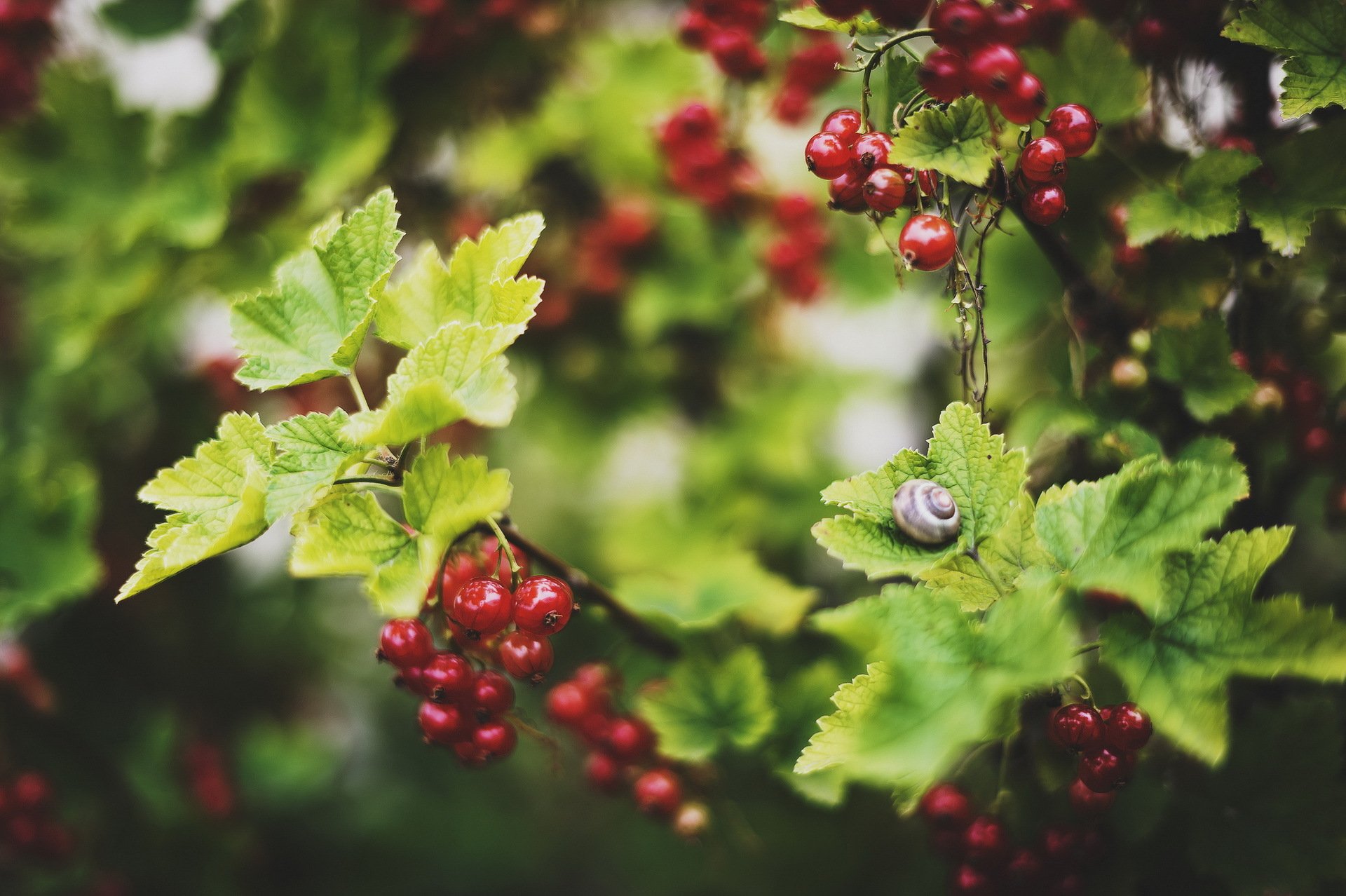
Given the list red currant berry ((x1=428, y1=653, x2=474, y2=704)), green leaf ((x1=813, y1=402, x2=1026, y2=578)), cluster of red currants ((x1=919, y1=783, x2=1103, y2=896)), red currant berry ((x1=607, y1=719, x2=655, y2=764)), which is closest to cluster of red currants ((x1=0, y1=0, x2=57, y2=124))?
red currant berry ((x1=428, y1=653, x2=474, y2=704))

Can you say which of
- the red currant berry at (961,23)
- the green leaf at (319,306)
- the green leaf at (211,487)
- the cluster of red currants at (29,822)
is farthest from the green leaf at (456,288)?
the cluster of red currants at (29,822)

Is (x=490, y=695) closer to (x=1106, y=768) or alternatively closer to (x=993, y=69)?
(x=1106, y=768)

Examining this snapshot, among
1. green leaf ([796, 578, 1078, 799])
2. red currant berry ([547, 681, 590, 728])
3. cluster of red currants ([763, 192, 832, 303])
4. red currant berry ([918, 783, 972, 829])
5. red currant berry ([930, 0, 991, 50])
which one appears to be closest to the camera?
green leaf ([796, 578, 1078, 799])

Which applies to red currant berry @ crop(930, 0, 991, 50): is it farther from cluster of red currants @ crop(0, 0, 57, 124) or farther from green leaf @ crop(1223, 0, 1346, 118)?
cluster of red currants @ crop(0, 0, 57, 124)

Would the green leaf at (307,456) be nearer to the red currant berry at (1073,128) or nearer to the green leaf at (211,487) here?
the green leaf at (211,487)

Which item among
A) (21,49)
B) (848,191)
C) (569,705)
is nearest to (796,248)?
(848,191)

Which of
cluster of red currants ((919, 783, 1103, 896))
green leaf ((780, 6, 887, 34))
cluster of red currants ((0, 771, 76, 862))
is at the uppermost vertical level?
green leaf ((780, 6, 887, 34))
